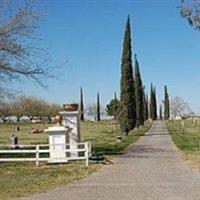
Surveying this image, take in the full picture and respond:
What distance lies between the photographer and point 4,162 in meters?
24.9

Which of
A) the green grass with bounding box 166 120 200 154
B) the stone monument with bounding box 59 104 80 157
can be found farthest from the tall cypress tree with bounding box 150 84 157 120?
the stone monument with bounding box 59 104 80 157

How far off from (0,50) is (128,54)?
29.9 metres

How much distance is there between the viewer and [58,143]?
23.9 m

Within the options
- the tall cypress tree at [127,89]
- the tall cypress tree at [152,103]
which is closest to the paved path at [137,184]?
the tall cypress tree at [127,89]

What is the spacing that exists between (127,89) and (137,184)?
40.1m

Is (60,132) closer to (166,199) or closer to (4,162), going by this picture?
(4,162)

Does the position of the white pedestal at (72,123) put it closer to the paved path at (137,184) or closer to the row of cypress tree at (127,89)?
the paved path at (137,184)

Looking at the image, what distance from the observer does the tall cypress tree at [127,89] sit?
54.4 meters

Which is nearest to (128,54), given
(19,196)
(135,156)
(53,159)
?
(135,156)

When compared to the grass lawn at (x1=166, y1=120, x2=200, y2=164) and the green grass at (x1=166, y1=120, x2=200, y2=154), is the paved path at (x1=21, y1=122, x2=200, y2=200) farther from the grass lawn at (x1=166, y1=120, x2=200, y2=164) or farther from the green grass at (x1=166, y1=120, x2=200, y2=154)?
the green grass at (x1=166, y1=120, x2=200, y2=154)

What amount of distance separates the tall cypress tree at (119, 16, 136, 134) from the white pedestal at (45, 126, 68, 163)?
3092cm

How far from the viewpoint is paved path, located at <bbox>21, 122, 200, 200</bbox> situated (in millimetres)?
13445

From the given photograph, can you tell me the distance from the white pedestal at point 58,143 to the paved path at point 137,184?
8.05 feet

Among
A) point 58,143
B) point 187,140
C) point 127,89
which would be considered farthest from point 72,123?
point 127,89
